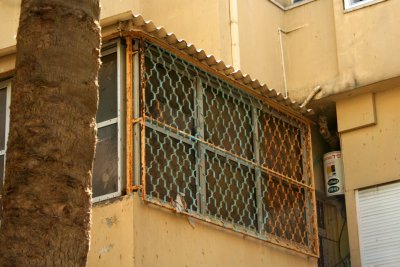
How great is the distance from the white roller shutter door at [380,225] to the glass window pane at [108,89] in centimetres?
390

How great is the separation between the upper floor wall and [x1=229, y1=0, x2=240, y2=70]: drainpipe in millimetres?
14

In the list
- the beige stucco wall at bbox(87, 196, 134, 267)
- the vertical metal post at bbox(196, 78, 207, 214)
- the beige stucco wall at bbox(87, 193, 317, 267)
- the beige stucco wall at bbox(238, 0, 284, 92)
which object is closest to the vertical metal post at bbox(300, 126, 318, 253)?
the beige stucco wall at bbox(238, 0, 284, 92)

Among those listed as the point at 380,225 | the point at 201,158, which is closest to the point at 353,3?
the point at 380,225

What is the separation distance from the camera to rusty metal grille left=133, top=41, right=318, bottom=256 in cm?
1027

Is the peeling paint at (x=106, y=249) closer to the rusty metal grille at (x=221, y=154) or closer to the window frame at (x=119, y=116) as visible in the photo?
the window frame at (x=119, y=116)

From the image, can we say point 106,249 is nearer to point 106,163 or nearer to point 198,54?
point 106,163

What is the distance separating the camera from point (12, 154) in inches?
253

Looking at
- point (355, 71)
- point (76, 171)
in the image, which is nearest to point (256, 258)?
point (355, 71)

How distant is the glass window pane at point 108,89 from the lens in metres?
10.2

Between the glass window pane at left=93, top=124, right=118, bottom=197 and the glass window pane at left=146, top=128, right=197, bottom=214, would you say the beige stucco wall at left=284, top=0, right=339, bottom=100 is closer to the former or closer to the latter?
the glass window pane at left=146, top=128, right=197, bottom=214

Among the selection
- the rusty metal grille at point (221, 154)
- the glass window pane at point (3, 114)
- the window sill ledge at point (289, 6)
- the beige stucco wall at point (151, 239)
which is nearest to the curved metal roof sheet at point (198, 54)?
the rusty metal grille at point (221, 154)

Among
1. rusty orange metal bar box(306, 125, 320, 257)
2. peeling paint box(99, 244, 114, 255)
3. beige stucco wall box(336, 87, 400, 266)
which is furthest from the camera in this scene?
beige stucco wall box(336, 87, 400, 266)

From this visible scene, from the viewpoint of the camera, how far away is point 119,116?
10.0m

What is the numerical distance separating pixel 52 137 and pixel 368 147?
7.04m
